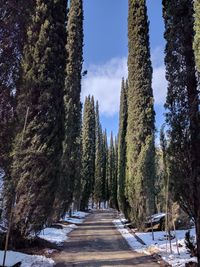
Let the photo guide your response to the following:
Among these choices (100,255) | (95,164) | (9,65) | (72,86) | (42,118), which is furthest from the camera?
(95,164)

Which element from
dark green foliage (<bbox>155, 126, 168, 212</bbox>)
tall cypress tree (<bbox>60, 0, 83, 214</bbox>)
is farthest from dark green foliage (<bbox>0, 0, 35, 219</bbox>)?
tall cypress tree (<bbox>60, 0, 83, 214</bbox>)

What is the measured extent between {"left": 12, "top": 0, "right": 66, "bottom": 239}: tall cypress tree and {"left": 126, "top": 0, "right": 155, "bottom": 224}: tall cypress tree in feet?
26.5

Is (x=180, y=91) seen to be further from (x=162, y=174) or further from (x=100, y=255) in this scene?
(x=162, y=174)

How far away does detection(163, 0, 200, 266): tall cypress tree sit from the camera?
9906mm

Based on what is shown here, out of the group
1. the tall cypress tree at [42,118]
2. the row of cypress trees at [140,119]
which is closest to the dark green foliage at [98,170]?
the row of cypress trees at [140,119]

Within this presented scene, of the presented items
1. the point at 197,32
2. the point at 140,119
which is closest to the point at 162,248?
the point at 197,32

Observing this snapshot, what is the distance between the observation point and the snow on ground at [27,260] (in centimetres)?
1001

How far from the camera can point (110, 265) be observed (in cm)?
1122

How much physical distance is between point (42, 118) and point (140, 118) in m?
10.0

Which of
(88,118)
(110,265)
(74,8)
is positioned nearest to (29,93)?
(110,265)

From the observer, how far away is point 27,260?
10992mm

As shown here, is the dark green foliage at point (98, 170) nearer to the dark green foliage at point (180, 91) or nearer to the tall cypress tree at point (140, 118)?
the tall cypress tree at point (140, 118)

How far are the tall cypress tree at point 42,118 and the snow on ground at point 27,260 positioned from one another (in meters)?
1.91

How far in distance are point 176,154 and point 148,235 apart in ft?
31.4
